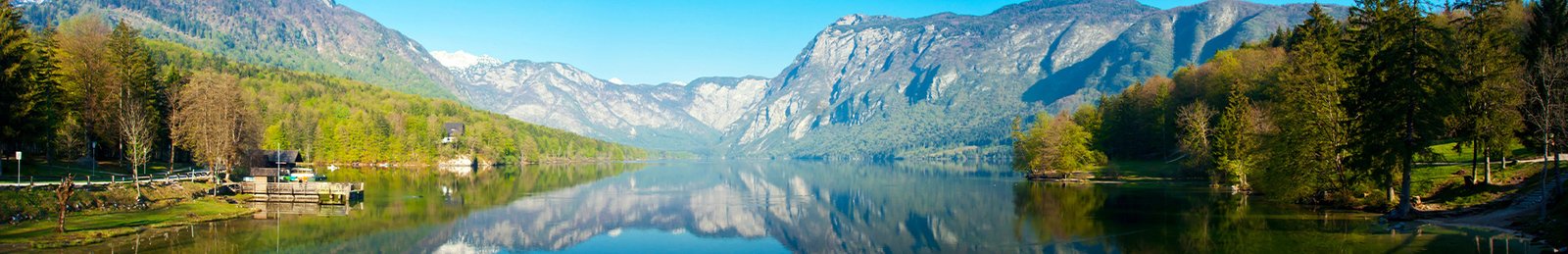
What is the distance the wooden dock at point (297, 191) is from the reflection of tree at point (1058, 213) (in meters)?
45.7

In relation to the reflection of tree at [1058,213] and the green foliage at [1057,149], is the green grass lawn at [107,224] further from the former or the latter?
the green foliage at [1057,149]

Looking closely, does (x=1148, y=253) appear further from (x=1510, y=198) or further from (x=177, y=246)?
(x=177, y=246)

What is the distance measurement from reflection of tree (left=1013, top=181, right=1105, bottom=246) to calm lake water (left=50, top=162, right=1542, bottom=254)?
9 centimetres

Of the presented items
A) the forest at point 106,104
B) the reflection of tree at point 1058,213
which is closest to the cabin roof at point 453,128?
the forest at point 106,104

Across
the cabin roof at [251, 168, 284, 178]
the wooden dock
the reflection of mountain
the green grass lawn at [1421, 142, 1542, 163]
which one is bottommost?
the reflection of mountain

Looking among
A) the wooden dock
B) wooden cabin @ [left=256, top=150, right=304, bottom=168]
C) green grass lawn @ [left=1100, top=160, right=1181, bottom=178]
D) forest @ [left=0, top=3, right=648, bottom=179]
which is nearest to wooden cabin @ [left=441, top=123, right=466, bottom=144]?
wooden cabin @ [left=256, top=150, right=304, bottom=168]

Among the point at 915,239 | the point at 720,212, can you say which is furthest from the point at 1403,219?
the point at 720,212

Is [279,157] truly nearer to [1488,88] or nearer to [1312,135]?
[1312,135]

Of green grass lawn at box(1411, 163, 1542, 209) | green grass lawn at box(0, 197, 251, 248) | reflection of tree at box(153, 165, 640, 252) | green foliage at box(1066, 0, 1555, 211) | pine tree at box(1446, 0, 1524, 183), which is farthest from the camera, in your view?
pine tree at box(1446, 0, 1524, 183)

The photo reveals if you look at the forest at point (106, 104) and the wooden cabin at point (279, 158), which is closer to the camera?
the forest at point (106, 104)

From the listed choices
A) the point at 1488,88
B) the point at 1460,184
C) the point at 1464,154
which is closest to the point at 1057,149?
the point at 1464,154

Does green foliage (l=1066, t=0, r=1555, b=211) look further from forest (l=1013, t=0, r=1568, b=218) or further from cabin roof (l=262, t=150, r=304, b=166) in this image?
cabin roof (l=262, t=150, r=304, b=166)

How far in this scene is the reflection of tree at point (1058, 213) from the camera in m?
39.6

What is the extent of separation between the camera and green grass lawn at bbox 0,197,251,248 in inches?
1251
